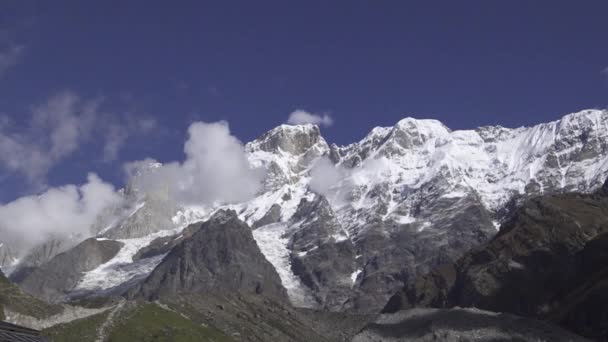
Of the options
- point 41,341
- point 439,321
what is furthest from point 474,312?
point 41,341

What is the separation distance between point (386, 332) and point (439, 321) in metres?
12.1

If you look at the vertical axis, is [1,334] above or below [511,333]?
below

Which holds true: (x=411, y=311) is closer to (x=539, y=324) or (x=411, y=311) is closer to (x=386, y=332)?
(x=386, y=332)

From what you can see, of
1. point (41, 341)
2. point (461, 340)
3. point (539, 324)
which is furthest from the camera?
point (539, 324)

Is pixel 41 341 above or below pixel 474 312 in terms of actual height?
below

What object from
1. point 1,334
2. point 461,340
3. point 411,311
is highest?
point 411,311

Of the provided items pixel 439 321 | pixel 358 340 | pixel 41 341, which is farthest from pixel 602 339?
pixel 41 341

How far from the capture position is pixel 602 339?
197125 millimetres

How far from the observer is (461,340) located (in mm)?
158875

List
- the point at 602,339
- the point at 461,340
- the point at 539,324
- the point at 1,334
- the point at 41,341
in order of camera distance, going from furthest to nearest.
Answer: the point at 602,339, the point at 539,324, the point at 461,340, the point at 41,341, the point at 1,334

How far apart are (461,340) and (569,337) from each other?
23334mm

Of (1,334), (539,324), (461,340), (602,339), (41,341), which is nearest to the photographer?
(1,334)

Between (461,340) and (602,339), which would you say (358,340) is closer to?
(461,340)

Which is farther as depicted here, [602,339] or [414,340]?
[602,339]
